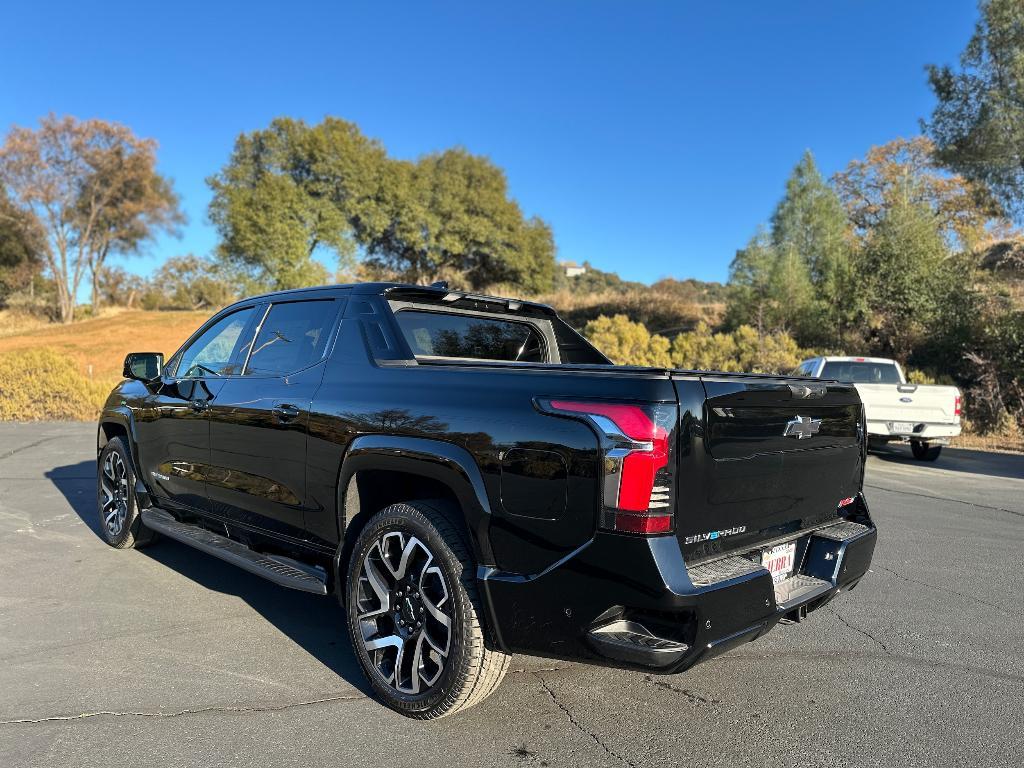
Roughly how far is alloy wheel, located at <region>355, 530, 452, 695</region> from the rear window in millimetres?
11536

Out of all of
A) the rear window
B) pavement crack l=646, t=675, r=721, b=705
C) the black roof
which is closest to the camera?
pavement crack l=646, t=675, r=721, b=705

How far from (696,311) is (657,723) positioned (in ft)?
101

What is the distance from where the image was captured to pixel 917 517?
703 cm

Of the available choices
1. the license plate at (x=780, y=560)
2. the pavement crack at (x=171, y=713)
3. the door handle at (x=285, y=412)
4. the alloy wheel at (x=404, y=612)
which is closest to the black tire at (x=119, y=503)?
the door handle at (x=285, y=412)

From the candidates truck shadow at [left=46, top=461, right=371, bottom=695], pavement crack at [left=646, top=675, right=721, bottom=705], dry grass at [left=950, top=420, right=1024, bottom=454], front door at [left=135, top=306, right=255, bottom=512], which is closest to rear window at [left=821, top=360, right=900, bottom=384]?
dry grass at [left=950, top=420, right=1024, bottom=454]

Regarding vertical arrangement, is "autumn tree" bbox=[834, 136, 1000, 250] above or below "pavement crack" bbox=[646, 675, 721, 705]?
above

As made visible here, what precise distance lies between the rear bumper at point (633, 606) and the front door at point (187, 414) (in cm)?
248

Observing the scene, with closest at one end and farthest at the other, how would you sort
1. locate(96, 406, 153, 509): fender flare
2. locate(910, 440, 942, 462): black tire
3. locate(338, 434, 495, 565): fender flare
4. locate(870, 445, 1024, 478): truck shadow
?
locate(338, 434, 495, 565): fender flare → locate(96, 406, 153, 509): fender flare → locate(870, 445, 1024, 478): truck shadow → locate(910, 440, 942, 462): black tire

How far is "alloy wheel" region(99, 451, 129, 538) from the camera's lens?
17.2 ft

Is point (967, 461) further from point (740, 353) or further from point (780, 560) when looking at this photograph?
point (780, 560)

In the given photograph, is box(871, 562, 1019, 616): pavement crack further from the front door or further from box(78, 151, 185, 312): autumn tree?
box(78, 151, 185, 312): autumn tree

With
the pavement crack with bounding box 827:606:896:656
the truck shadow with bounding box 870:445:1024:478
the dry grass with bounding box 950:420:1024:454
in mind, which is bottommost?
the pavement crack with bounding box 827:606:896:656

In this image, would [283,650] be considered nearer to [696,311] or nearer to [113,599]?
[113,599]

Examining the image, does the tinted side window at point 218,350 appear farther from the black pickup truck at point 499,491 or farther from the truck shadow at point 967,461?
the truck shadow at point 967,461
